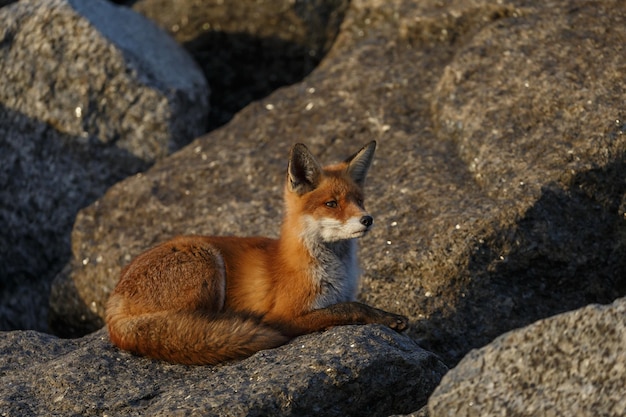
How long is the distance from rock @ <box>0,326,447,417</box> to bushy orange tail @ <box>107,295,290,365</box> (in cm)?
8

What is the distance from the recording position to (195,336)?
5914mm

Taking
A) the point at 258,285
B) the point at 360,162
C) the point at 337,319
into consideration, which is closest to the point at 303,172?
the point at 360,162

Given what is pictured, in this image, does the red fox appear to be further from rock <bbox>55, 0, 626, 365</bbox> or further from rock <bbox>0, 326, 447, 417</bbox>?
rock <bbox>55, 0, 626, 365</bbox>

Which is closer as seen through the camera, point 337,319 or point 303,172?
point 337,319

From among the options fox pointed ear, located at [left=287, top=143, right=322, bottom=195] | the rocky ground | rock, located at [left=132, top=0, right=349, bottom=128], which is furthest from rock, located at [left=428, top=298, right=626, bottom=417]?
rock, located at [left=132, top=0, right=349, bottom=128]

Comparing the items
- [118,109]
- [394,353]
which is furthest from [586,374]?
[118,109]

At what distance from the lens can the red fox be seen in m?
5.98

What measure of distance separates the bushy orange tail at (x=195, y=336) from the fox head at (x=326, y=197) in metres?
0.79

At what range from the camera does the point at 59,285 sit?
9070 millimetres

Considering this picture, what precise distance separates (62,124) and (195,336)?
16.0 ft

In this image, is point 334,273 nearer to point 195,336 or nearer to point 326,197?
point 326,197

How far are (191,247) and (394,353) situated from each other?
5.65 ft

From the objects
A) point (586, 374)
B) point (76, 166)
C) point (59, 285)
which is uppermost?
point (586, 374)

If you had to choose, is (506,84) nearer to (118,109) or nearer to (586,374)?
(118,109)
